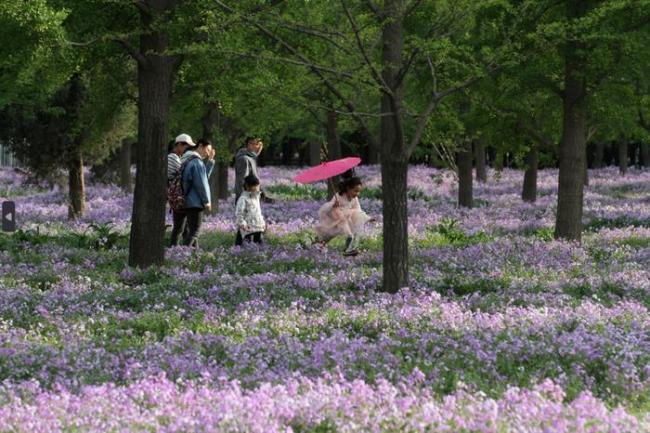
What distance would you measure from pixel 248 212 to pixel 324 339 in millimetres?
7562

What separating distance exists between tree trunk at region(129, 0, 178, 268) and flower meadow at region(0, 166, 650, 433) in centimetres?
47

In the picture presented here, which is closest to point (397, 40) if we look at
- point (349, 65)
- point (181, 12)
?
point (349, 65)

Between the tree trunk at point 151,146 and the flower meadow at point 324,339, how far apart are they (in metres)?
0.47

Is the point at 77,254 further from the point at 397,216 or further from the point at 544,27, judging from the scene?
the point at 544,27

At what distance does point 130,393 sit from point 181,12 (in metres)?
7.74

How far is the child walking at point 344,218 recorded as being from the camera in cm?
1550

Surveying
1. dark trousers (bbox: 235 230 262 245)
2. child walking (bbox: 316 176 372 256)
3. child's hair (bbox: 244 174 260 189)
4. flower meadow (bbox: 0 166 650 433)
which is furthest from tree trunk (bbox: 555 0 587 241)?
child's hair (bbox: 244 174 260 189)

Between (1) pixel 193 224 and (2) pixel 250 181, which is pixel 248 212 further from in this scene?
(1) pixel 193 224

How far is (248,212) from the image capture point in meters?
15.6

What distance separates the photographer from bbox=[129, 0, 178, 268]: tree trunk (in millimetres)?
13211

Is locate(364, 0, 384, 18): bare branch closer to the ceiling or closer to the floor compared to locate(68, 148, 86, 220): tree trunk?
closer to the ceiling

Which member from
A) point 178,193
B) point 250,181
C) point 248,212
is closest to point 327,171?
point 250,181

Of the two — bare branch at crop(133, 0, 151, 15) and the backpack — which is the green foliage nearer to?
the backpack

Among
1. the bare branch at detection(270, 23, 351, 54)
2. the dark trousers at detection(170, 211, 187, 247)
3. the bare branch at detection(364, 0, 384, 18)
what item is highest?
the bare branch at detection(364, 0, 384, 18)
